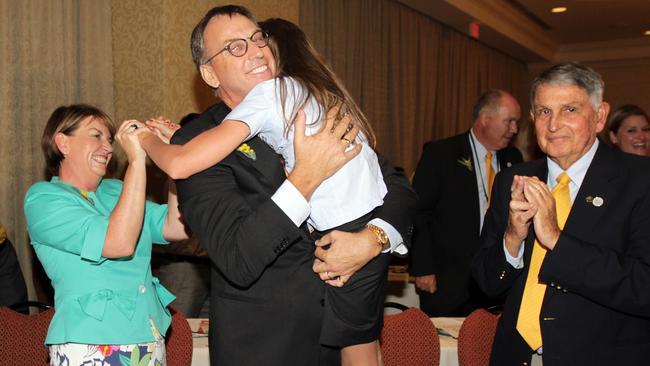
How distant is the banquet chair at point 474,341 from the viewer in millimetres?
2814

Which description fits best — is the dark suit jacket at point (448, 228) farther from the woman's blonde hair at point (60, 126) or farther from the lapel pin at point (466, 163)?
the woman's blonde hair at point (60, 126)

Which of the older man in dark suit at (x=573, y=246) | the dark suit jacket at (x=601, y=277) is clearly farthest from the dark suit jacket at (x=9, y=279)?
the dark suit jacket at (x=601, y=277)

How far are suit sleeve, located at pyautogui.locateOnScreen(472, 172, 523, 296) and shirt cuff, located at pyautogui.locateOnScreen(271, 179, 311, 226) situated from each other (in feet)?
2.96

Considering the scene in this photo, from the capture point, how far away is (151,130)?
7.10 feet

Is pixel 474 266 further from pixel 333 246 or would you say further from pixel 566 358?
pixel 333 246

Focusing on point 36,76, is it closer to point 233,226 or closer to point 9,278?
point 9,278

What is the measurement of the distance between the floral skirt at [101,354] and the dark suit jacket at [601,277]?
121 cm

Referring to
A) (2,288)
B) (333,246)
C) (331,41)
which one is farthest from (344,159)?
(331,41)

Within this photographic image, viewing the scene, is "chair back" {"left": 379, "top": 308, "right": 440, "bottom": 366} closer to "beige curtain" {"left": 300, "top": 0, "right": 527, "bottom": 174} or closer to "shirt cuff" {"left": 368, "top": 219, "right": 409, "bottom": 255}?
"shirt cuff" {"left": 368, "top": 219, "right": 409, "bottom": 255}

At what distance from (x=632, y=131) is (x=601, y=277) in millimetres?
3228

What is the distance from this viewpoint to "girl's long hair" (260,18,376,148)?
5.57 feet

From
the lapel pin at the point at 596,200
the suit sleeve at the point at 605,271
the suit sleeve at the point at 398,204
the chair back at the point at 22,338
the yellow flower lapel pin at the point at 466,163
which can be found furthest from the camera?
the yellow flower lapel pin at the point at 466,163

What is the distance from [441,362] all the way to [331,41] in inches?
192

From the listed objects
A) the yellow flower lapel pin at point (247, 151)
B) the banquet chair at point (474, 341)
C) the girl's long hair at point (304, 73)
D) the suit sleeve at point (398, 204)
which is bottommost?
the banquet chair at point (474, 341)
